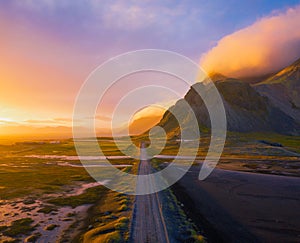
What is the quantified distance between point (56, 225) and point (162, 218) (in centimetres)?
1274

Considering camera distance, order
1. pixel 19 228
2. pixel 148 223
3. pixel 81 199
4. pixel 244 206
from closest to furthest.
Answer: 1. pixel 148 223
2. pixel 19 228
3. pixel 244 206
4. pixel 81 199

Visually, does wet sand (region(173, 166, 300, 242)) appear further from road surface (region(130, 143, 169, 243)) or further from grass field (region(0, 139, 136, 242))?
grass field (region(0, 139, 136, 242))

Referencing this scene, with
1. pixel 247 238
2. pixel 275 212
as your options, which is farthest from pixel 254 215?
pixel 247 238

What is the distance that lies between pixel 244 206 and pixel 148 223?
1735cm

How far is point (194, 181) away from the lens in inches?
2224

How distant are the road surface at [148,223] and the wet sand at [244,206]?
4637 millimetres

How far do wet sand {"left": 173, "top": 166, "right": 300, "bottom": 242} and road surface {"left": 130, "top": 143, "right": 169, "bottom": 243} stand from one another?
4.64 m

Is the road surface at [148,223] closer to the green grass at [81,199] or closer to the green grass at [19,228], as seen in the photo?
the green grass at [81,199]

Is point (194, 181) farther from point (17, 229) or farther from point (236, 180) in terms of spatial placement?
point (17, 229)

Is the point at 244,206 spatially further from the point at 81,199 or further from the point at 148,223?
the point at 81,199

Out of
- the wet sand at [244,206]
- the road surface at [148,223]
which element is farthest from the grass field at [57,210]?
the wet sand at [244,206]

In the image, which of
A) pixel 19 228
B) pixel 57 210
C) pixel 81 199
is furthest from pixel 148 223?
pixel 81 199

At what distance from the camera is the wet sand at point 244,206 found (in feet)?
88.6

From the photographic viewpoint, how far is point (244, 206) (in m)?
37.4
